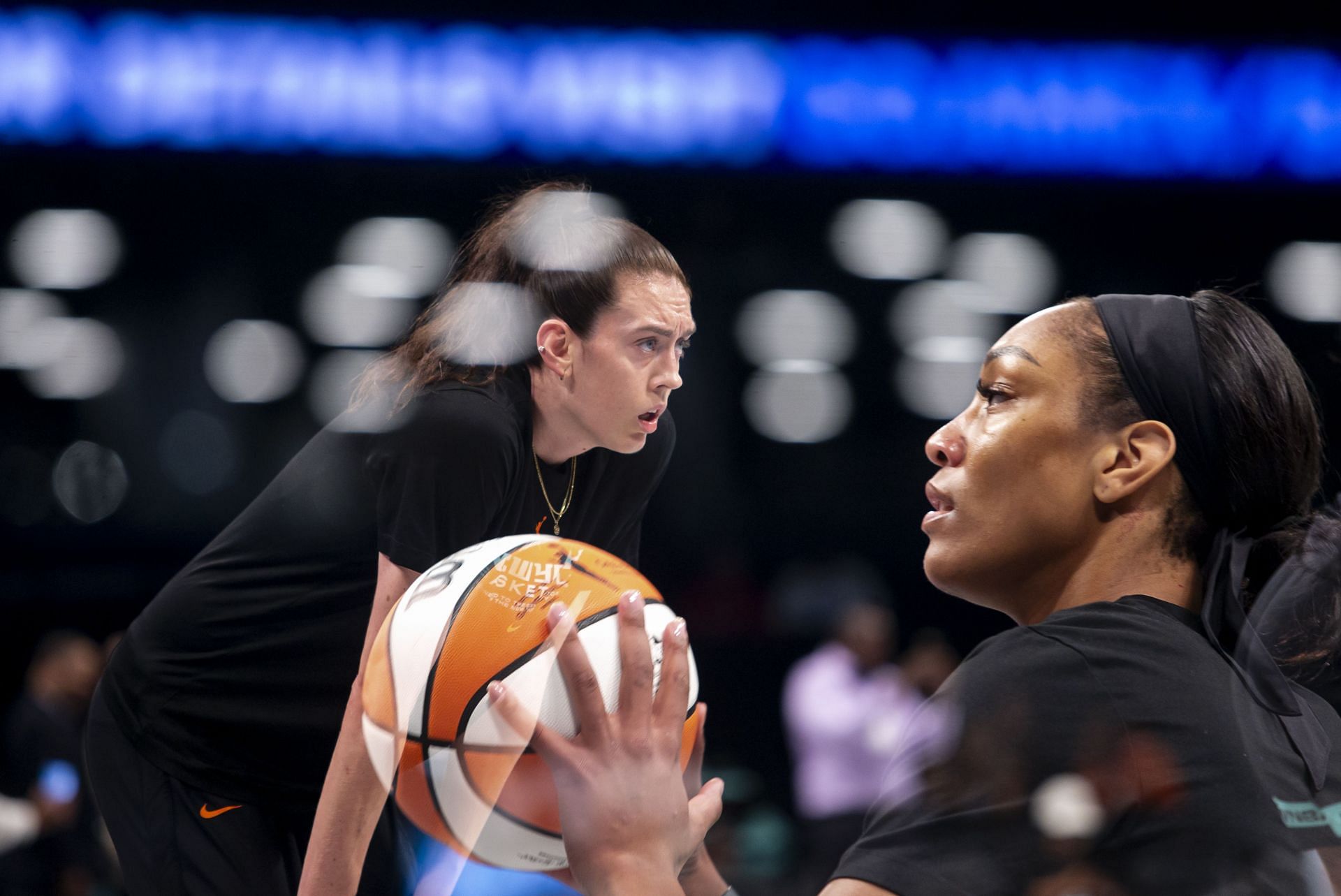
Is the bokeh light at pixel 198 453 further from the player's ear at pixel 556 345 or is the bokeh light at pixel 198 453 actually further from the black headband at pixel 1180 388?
the black headband at pixel 1180 388

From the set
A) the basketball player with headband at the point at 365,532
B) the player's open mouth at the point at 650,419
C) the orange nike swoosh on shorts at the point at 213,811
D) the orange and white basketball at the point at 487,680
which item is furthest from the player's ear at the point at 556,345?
the orange nike swoosh on shorts at the point at 213,811

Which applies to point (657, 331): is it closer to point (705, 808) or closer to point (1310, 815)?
point (705, 808)

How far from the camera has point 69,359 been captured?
6.29 feet

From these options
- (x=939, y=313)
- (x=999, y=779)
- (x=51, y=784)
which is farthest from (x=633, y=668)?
(x=51, y=784)

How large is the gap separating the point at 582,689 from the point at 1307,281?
1583 mm

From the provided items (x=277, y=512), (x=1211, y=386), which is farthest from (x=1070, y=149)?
(x=277, y=512)

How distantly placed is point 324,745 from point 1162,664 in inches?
37.7

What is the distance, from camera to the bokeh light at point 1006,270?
1.74 metres

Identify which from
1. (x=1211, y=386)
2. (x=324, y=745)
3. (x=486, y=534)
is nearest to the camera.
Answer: (x=1211, y=386)

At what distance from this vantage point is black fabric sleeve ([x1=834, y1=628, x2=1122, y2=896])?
846 millimetres

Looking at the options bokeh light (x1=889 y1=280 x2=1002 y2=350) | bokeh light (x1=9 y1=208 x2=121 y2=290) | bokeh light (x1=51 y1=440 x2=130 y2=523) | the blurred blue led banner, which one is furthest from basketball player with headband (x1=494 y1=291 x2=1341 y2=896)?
bokeh light (x1=9 y1=208 x2=121 y2=290)

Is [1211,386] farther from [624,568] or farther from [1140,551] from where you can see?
[624,568]

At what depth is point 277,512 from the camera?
4.69 ft

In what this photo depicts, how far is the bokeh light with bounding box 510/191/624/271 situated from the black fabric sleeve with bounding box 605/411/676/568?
25cm
